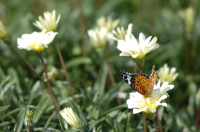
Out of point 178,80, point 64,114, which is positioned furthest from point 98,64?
point 64,114

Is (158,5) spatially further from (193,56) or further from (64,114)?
(64,114)

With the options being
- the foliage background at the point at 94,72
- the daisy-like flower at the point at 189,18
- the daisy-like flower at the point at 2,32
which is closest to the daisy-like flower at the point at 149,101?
the foliage background at the point at 94,72

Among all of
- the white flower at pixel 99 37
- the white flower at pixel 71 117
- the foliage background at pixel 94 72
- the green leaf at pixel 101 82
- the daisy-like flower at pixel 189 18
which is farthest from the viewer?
the daisy-like flower at pixel 189 18

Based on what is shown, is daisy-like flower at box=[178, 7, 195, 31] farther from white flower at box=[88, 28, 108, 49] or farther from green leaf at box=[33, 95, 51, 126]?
green leaf at box=[33, 95, 51, 126]

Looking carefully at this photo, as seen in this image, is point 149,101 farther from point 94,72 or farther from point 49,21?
point 94,72

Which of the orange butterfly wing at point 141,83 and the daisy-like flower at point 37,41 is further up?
the daisy-like flower at point 37,41

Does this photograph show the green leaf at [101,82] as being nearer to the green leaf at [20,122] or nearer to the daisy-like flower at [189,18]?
the green leaf at [20,122]

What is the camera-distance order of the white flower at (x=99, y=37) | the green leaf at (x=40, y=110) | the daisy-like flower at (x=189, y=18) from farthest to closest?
the daisy-like flower at (x=189, y=18), the white flower at (x=99, y=37), the green leaf at (x=40, y=110)

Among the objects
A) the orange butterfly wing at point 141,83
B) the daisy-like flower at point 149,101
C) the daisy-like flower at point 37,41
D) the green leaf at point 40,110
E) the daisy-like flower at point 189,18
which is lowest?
the daisy-like flower at point 149,101

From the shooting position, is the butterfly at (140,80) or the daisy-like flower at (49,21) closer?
the butterfly at (140,80)
